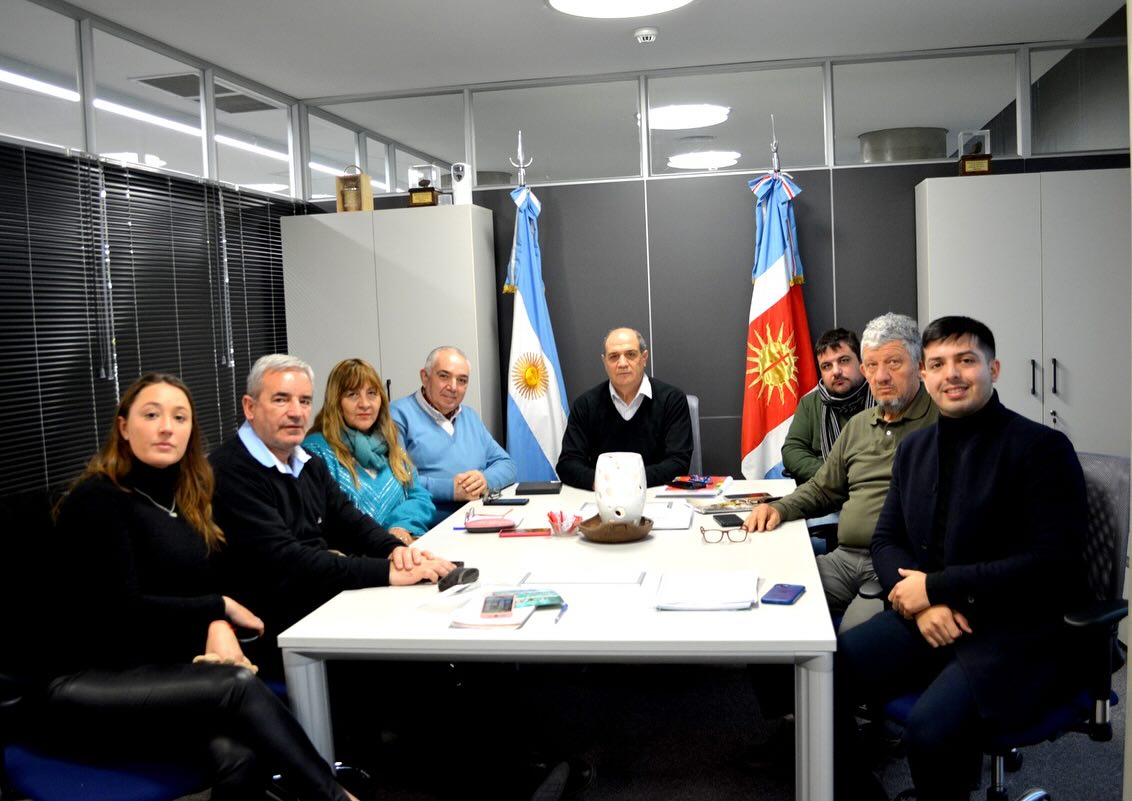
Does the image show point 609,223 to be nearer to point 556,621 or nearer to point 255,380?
point 255,380

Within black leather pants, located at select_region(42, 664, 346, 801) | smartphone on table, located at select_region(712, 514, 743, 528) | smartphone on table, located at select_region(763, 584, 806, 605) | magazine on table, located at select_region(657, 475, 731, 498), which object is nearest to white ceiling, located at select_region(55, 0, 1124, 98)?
magazine on table, located at select_region(657, 475, 731, 498)

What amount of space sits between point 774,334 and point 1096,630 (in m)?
3.13

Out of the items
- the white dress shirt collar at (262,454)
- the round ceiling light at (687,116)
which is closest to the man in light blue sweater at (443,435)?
the white dress shirt collar at (262,454)

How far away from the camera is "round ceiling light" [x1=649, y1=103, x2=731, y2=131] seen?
5582mm

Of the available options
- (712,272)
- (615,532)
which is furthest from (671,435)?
(712,272)

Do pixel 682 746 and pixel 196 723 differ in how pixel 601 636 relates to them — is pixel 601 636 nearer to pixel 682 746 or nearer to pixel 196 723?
pixel 196 723

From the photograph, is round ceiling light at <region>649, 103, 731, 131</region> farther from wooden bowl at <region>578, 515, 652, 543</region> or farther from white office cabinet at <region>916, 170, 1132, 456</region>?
wooden bowl at <region>578, 515, 652, 543</region>

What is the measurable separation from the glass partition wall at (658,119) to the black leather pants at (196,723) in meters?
3.23

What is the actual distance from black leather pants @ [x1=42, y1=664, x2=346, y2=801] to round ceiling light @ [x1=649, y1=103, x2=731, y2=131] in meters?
4.26

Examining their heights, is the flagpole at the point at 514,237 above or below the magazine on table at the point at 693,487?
above

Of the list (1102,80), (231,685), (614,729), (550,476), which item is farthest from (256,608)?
(1102,80)

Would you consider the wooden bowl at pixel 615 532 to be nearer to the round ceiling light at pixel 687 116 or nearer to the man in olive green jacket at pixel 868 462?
the man in olive green jacket at pixel 868 462

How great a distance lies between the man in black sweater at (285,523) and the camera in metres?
2.56

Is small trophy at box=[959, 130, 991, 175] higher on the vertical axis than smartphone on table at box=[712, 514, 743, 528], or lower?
higher
